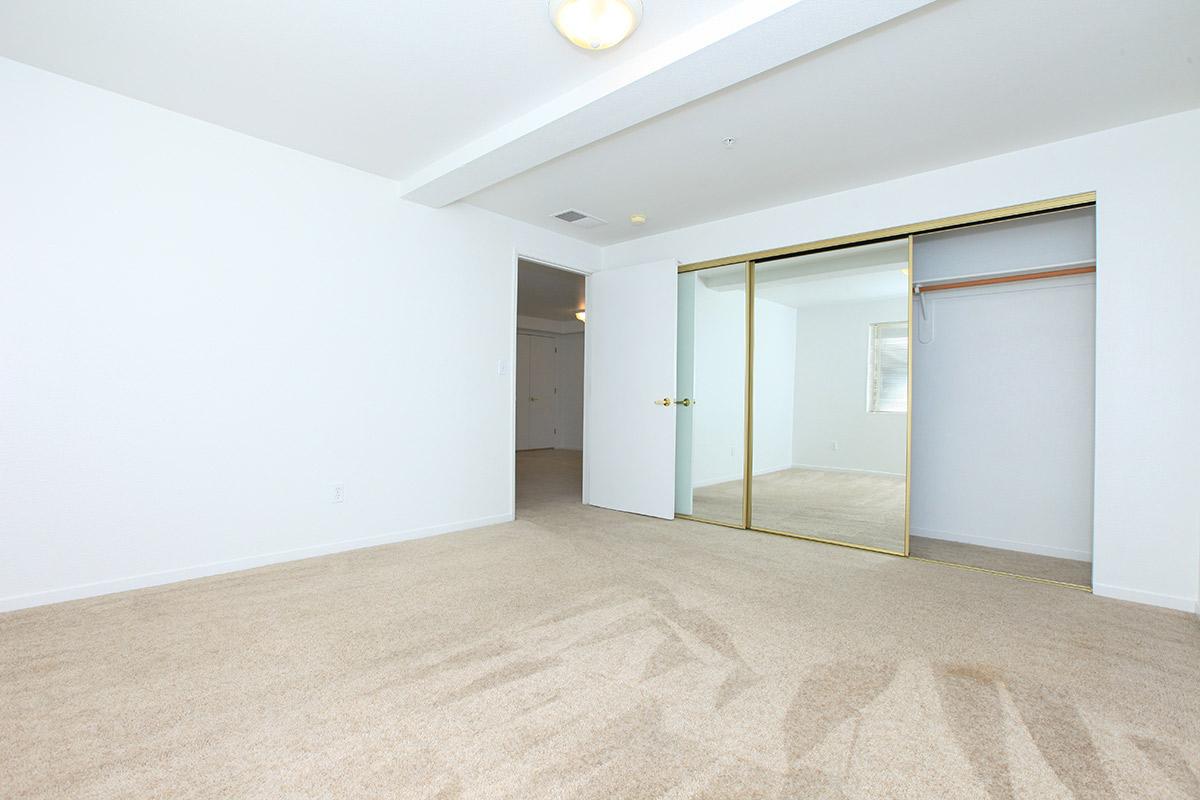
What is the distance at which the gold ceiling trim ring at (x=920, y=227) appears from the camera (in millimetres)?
3141

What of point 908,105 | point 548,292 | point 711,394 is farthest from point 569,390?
point 908,105

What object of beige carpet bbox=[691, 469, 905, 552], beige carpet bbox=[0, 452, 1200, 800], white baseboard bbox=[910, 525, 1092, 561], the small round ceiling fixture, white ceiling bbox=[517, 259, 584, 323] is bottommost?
beige carpet bbox=[0, 452, 1200, 800]

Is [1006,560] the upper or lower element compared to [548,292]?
lower

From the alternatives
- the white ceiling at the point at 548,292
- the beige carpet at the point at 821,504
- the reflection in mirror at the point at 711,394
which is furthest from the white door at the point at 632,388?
the white ceiling at the point at 548,292

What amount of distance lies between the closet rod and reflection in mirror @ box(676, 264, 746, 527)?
1290mm

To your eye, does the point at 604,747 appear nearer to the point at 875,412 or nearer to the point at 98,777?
the point at 98,777

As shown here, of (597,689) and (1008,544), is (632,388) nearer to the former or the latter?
(1008,544)

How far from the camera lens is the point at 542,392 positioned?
35.3ft

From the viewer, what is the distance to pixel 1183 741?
169cm

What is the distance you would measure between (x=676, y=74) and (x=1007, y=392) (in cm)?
319

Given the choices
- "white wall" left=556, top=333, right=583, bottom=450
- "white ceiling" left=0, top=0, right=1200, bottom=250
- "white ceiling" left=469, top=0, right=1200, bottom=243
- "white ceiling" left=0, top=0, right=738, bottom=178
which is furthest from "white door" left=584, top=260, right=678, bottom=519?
"white wall" left=556, top=333, right=583, bottom=450

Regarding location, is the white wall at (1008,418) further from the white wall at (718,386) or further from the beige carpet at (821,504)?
the white wall at (718,386)

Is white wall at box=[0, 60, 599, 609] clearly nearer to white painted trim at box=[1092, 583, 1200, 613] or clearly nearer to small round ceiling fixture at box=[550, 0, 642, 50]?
small round ceiling fixture at box=[550, 0, 642, 50]

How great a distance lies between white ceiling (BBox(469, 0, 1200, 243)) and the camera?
2.19m
